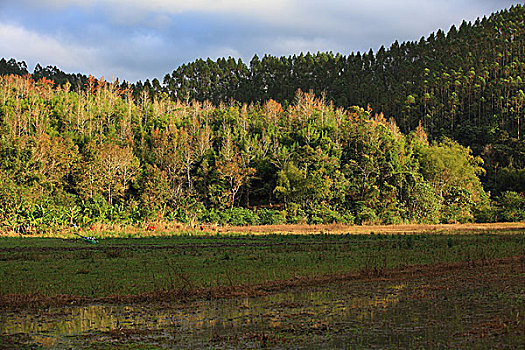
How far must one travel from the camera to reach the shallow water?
8906 millimetres

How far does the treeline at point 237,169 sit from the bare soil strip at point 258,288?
34071 millimetres

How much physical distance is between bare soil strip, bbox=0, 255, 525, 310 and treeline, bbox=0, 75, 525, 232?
112 feet

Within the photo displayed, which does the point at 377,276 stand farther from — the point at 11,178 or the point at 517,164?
the point at 517,164

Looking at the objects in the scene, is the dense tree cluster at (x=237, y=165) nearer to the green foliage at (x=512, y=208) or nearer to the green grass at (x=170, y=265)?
the green foliage at (x=512, y=208)

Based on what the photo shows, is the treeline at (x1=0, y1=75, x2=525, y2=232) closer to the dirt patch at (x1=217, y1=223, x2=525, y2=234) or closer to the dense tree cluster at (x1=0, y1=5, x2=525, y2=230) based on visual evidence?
the dense tree cluster at (x1=0, y1=5, x2=525, y2=230)

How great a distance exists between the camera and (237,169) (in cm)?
6303

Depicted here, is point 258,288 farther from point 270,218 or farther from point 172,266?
point 270,218

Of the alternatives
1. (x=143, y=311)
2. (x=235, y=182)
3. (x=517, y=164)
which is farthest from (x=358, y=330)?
(x=517, y=164)

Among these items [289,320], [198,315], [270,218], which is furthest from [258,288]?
[270,218]

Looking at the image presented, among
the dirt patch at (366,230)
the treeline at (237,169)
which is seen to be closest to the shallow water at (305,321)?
the dirt patch at (366,230)

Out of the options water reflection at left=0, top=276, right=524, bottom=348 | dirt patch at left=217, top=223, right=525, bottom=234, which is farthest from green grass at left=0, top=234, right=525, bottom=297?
dirt patch at left=217, top=223, right=525, bottom=234

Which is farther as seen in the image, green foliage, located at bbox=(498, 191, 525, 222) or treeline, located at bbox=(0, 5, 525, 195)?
treeline, located at bbox=(0, 5, 525, 195)

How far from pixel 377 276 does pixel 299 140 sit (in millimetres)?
57207

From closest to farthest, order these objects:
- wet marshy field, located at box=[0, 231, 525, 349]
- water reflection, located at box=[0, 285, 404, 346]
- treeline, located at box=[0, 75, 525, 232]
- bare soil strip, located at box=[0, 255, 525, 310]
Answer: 1. wet marshy field, located at box=[0, 231, 525, 349]
2. water reflection, located at box=[0, 285, 404, 346]
3. bare soil strip, located at box=[0, 255, 525, 310]
4. treeline, located at box=[0, 75, 525, 232]
